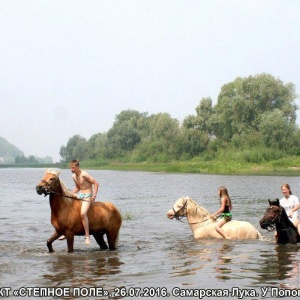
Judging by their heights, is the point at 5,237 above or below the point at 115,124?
below

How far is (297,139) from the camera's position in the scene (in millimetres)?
78500

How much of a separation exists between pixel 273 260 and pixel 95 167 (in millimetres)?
112483

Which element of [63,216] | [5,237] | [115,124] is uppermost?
[115,124]

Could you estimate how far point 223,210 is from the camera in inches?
656

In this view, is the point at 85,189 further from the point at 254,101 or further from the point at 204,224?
the point at 254,101

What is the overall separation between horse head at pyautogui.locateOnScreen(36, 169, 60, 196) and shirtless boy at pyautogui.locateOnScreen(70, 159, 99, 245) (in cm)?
56

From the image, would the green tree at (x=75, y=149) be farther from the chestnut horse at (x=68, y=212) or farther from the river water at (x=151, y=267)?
the chestnut horse at (x=68, y=212)

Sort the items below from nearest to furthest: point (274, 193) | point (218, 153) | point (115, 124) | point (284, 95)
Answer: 1. point (274, 193)
2. point (284, 95)
3. point (218, 153)
4. point (115, 124)

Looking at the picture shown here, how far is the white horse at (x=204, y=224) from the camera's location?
55.5 ft

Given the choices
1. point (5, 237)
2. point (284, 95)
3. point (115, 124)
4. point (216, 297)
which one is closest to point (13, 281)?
point (216, 297)

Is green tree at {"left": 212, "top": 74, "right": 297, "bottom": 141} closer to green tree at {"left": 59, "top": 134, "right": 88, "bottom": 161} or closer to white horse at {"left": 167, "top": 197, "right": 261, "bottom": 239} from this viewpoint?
white horse at {"left": 167, "top": 197, "right": 261, "bottom": 239}

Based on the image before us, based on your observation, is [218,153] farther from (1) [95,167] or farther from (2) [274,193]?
(2) [274,193]

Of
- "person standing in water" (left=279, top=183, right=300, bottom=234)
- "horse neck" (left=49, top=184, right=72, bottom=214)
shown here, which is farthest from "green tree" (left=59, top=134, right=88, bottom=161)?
"horse neck" (left=49, top=184, right=72, bottom=214)

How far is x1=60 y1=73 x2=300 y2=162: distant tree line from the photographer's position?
7894cm
